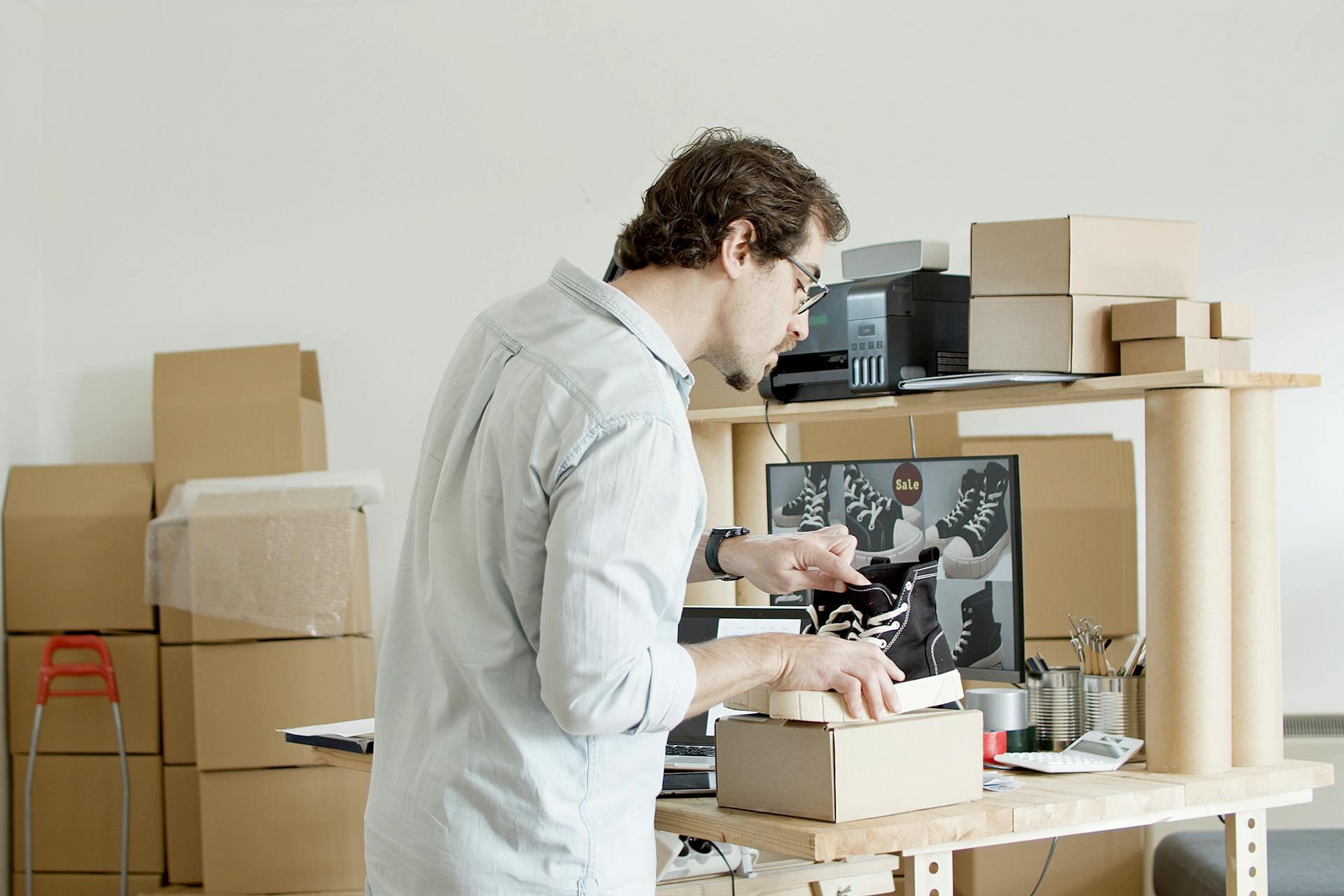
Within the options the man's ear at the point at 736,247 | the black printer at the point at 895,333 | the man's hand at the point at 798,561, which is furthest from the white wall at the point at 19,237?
the man's ear at the point at 736,247

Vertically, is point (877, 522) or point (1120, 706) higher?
point (877, 522)

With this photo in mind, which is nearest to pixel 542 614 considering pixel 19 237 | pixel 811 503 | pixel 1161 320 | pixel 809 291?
pixel 809 291

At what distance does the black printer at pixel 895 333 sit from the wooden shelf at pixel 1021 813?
672 mm

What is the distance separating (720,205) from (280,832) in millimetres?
2376

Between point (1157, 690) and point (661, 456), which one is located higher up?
point (661, 456)

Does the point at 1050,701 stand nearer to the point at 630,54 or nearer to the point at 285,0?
the point at 630,54

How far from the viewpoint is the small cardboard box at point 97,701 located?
3.29 m

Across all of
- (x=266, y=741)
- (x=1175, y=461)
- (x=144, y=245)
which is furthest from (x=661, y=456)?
(x=144, y=245)

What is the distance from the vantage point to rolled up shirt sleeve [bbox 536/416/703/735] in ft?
3.43

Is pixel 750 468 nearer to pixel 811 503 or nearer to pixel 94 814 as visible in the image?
pixel 811 503

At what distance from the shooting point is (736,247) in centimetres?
133

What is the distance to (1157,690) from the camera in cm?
172

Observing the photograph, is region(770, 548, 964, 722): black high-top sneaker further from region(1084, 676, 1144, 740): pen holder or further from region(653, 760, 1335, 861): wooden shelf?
region(1084, 676, 1144, 740): pen holder

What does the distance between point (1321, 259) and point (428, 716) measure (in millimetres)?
3088
